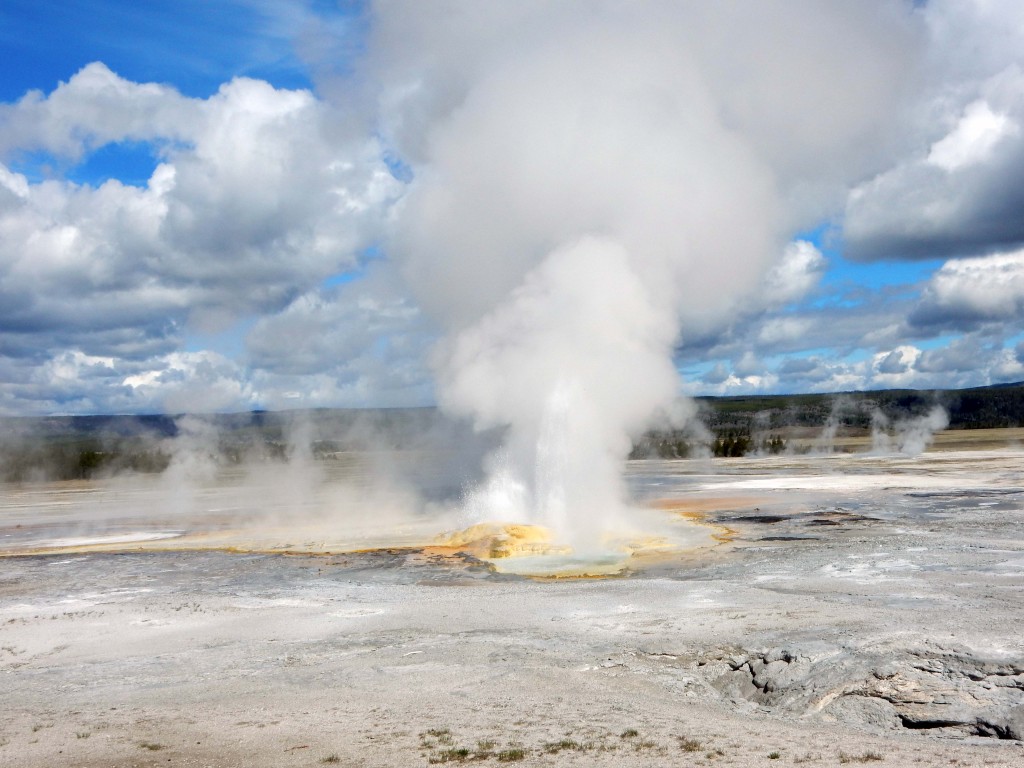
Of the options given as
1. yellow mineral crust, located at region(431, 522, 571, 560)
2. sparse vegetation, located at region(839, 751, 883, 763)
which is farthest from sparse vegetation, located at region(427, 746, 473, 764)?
yellow mineral crust, located at region(431, 522, 571, 560)

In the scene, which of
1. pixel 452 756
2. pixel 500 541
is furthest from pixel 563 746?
pixel 500 541

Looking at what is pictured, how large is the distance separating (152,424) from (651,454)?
147ft

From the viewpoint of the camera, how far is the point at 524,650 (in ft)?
35.6

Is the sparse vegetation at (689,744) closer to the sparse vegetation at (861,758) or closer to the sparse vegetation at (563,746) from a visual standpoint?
the sparse vegetation at (563,746)

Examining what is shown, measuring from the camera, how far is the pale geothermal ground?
300 inches

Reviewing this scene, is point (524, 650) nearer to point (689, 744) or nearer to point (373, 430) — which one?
point (689, 744)

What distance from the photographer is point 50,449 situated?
72375mm

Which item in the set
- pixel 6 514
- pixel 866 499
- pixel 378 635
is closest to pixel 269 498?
pixel 6 514

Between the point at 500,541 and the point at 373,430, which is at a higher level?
the point at 373,430

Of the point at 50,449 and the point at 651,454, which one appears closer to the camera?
the point at 50,449

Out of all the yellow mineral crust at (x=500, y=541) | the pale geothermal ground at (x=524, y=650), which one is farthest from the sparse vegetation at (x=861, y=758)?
the yellow mineral crust at (x=500, y=541)

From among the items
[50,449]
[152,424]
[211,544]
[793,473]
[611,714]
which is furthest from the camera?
[152,424]

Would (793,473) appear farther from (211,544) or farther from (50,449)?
(50,449)

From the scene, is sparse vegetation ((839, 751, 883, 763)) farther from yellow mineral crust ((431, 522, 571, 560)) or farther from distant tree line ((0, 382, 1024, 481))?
distant tree line ((0, 382, 1024, 481))
